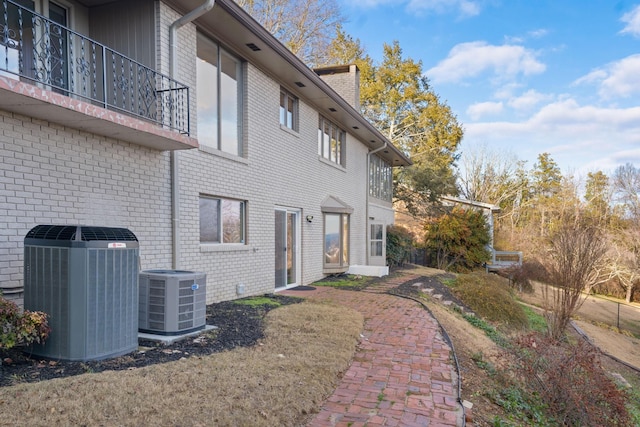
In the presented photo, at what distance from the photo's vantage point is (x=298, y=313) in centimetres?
734

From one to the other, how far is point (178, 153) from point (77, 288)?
370 centimetres

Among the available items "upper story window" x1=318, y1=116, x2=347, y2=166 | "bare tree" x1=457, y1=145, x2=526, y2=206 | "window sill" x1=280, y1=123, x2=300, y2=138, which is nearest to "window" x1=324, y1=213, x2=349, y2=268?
"upper story window" x1=318, y1=116, x2=347, y2=166

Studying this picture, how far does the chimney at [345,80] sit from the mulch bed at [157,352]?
11936 mm

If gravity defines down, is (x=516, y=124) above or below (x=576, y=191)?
above

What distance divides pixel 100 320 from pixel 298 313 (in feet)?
11.9

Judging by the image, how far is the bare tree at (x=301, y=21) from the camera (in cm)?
2123

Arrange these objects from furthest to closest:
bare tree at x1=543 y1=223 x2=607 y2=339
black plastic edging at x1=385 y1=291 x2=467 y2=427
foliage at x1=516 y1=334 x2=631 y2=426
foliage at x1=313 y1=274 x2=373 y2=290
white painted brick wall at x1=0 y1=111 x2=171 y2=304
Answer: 1. foliage at x1=313 y1=274 x2=373 y2=290
2. bare tree at x1=543 y1=223 x2=607 y2=339
3. white painted brick wall at x1=0 y1=111 x2=171 y2=304
4. foliage at x1=516 y1=334 x2=631 y2=426
5. black plastic edging at x1=385 y1=291 x2=467 y2=427

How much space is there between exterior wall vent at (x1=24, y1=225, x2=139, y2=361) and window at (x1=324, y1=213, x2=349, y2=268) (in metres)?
9.41

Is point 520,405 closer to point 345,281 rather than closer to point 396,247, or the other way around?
point 345,281

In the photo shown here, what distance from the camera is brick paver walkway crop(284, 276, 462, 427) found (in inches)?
149

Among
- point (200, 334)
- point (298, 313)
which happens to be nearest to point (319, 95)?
point (298, 313)

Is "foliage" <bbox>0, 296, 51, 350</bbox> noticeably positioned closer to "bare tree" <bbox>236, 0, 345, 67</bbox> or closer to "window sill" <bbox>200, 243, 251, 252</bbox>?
"window sill" <bbox>200, 243, 251, 252</bbox>

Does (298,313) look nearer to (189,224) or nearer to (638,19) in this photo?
(189,224)

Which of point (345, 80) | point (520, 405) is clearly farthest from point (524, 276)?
point (520, 405)
